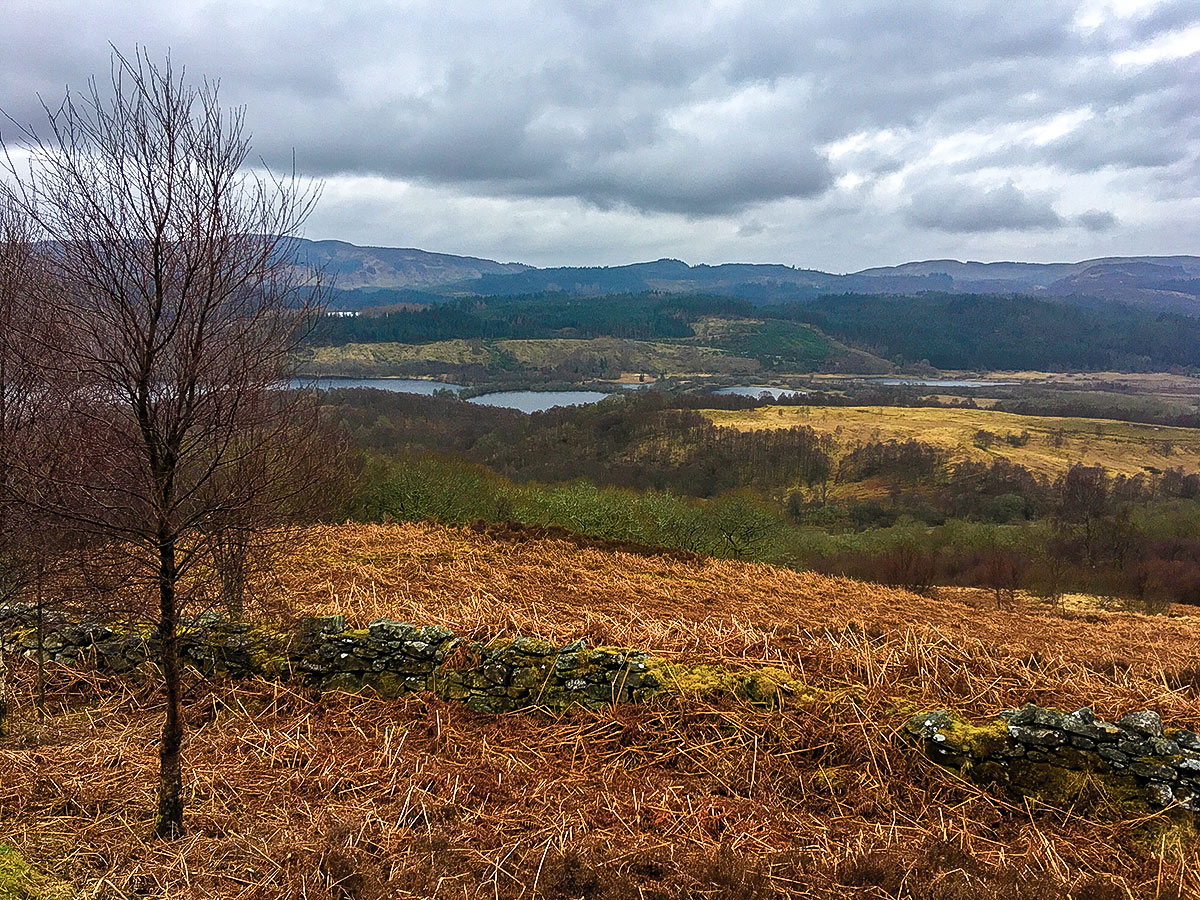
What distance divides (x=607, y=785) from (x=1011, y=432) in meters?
110

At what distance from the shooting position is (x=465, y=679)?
738cm

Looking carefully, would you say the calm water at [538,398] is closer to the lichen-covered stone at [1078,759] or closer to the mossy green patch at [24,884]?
the lichen-covered stone at [1078,759]

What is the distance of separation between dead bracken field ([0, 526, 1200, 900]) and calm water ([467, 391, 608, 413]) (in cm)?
11842

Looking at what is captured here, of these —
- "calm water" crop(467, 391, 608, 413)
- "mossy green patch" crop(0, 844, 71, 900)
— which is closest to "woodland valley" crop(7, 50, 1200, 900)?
"mossy green patch" crop(0, 844, 71, 900)

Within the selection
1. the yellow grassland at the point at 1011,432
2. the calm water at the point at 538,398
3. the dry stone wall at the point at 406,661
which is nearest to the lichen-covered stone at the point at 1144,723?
the dry stone wall at the point at 406,661

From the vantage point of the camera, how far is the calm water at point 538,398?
5157 inches

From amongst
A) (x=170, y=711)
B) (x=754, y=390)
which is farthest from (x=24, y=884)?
(x=754, y=390)

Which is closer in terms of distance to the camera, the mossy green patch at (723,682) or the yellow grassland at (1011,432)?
the mossy green patch at (723,682)

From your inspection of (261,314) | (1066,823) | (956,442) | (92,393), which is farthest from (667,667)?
(956,442)

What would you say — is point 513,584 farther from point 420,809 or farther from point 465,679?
point 420,809

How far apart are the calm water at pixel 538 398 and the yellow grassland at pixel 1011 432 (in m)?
37.7

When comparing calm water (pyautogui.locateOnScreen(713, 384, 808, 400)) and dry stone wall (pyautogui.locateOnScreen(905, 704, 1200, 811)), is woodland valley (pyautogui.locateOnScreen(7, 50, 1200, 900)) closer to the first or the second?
dry stone wall (pyautogui.locateOnScreen(905, 704, 1200, 811))

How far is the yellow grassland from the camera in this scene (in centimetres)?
8756

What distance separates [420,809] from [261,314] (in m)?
3.99
